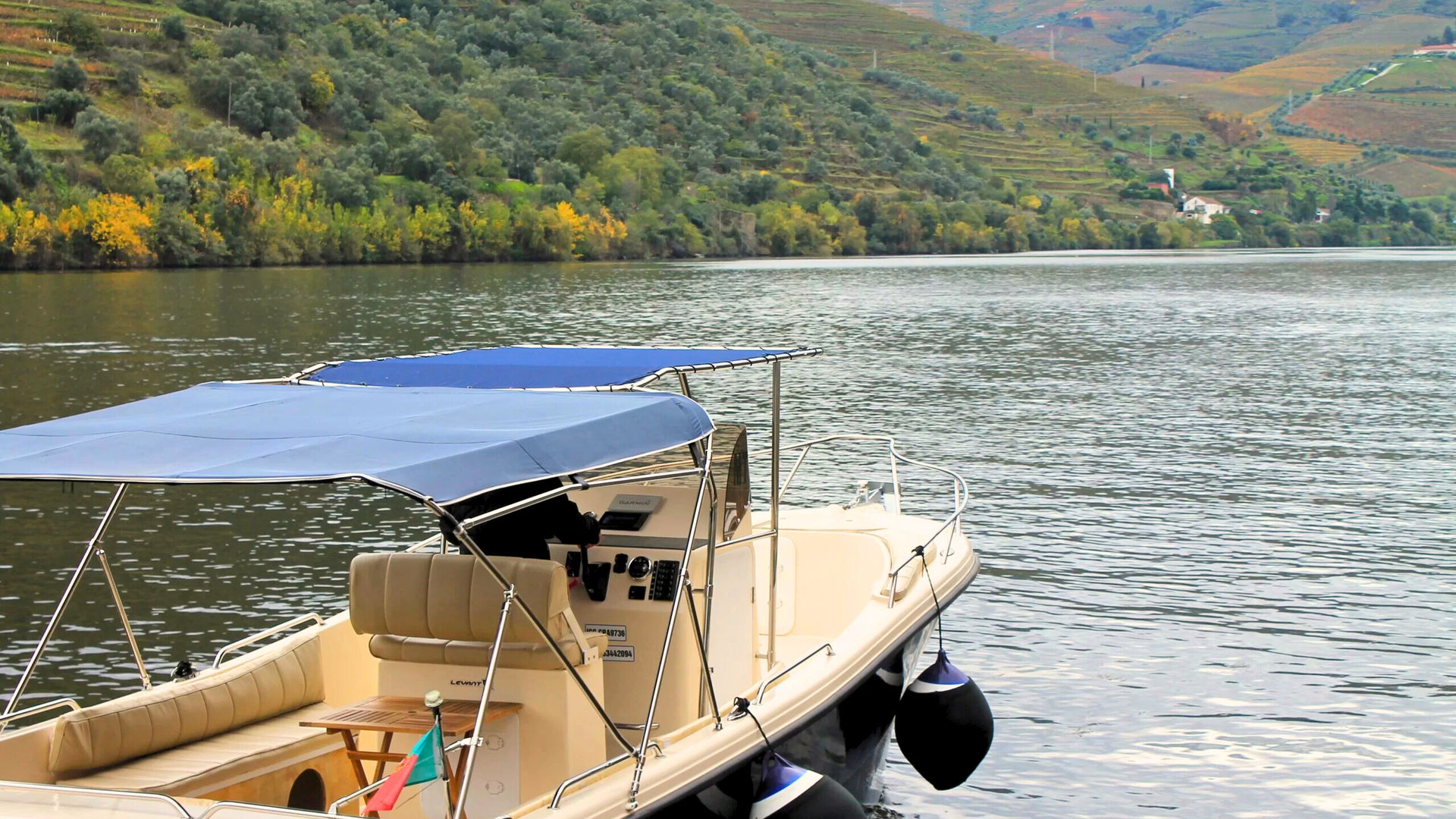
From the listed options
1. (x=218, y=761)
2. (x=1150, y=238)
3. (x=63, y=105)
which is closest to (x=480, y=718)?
(x=218, y=761)

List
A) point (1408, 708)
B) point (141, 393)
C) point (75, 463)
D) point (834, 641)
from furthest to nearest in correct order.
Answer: point (141, 393) < point (1408, 708) < point (834, 641) < point (75, 463)

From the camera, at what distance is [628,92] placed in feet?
585

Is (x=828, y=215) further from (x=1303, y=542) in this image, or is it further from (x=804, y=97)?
(x=1303, y=542)

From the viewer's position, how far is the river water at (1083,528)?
1173 centimetres

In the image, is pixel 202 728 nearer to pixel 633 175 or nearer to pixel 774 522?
pixel 774 522

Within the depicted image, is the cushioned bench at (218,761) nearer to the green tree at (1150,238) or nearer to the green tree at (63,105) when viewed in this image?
the green tree at (63,105)

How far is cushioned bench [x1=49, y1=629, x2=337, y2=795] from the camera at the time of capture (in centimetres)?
701

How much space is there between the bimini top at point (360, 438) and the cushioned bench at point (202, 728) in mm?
1395

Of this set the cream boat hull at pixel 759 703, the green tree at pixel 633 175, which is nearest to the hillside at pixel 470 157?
the green tree at pixel 633 175

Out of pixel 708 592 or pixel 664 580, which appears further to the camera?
pixel 664 580

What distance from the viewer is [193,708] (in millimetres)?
7637

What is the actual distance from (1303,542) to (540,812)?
48.9 feet

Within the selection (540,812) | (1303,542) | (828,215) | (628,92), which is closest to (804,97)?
(628,92)

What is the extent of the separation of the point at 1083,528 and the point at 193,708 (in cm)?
1405
